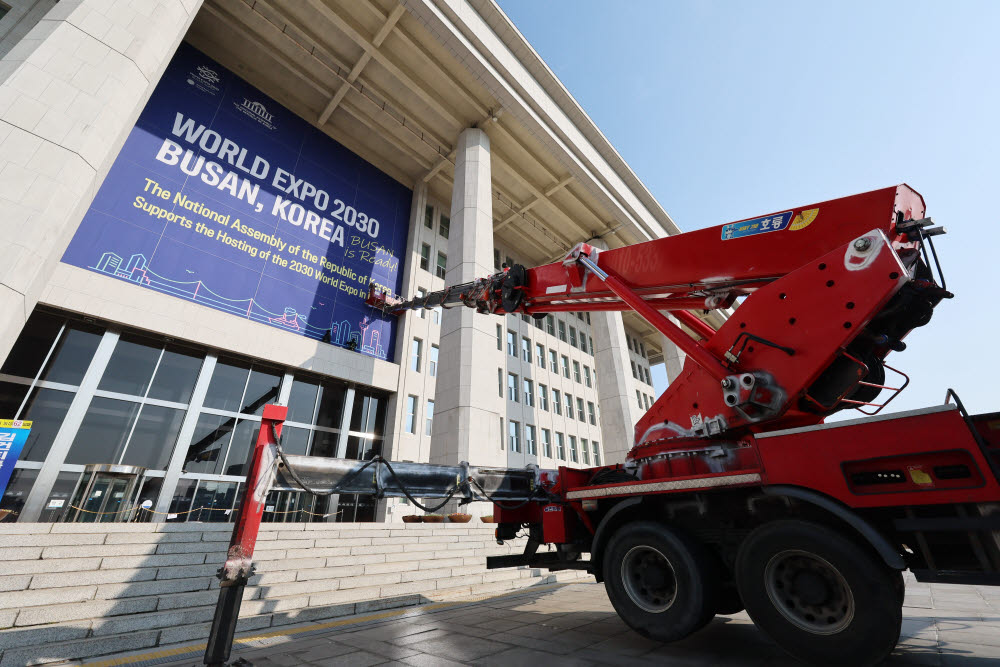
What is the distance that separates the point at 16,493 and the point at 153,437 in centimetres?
307

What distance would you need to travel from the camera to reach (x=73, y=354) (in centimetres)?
1275

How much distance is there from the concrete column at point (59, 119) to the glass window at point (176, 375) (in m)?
5.84

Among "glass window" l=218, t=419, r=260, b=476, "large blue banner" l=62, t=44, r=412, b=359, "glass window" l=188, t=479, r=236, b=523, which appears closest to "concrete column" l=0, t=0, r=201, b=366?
"large blue banner" l=62, t=44, r=412, b=359

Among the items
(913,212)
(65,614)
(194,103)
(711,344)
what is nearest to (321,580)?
(65,614)

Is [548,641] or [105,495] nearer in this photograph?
[548,641]

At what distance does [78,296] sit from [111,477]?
222 inches

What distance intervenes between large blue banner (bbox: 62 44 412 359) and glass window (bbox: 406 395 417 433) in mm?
2475

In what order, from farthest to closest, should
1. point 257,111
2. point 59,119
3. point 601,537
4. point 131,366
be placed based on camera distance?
point 257,111, point 131,366, point 59,119, point 601,537

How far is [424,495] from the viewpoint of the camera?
489 cm

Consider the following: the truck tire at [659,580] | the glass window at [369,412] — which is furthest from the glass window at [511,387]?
the truck tire at [659,580]

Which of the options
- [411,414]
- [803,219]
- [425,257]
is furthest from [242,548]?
[425,257]

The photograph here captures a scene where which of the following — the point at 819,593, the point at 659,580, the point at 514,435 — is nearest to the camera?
the point at 819,593

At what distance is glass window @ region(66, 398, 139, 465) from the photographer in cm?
1225

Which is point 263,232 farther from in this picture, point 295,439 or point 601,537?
point 601,537
